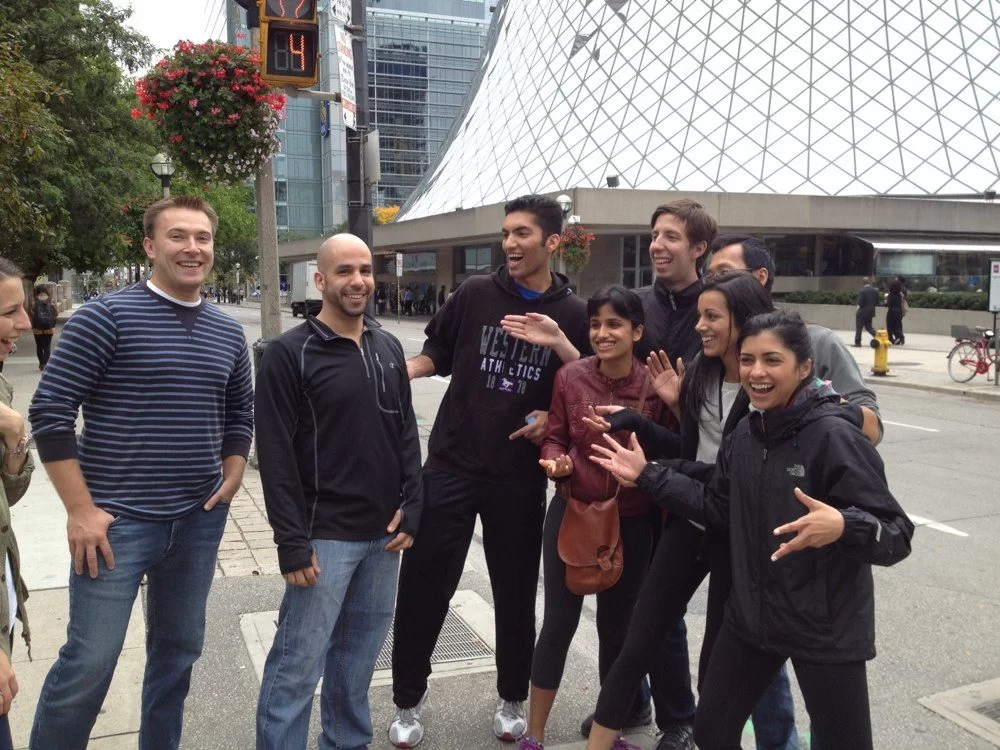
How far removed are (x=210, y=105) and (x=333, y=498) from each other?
4839 millimetres

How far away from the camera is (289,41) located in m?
6.16

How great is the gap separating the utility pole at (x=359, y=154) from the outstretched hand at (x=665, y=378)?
3.78 meters

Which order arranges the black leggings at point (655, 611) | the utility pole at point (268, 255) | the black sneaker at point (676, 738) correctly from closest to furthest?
the black leggings at point (655, 611) → the black sneaker at point (676, 738) → the utility pole at point (268, 255)

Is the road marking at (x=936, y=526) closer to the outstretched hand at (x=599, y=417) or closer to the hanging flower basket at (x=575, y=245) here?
the outstretched hand at (x=599, y=417)

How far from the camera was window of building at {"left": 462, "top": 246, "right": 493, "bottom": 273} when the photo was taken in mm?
44719

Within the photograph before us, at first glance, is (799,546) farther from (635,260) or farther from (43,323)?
(635,260)

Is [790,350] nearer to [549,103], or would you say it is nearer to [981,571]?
[981,571]

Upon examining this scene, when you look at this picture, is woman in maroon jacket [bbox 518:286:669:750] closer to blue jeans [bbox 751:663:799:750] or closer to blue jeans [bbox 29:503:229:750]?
blue jeans [bbox 751:663:799:750]

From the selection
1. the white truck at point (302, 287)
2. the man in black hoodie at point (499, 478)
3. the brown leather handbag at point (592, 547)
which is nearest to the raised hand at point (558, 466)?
the brown leather handbag at point (592, 547)

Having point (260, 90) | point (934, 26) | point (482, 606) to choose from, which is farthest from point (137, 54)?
point (934, 26)

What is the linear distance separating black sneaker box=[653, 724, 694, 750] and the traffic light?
4865 mm

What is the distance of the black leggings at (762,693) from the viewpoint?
2.44m

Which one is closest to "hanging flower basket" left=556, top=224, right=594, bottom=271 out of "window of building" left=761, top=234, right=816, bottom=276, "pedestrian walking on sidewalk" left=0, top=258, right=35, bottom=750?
"window of building" left=761, top=234, right=816, bottom=276

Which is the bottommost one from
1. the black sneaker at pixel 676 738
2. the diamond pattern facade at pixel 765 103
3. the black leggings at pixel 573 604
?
the black sneaker at pixel 676 738
